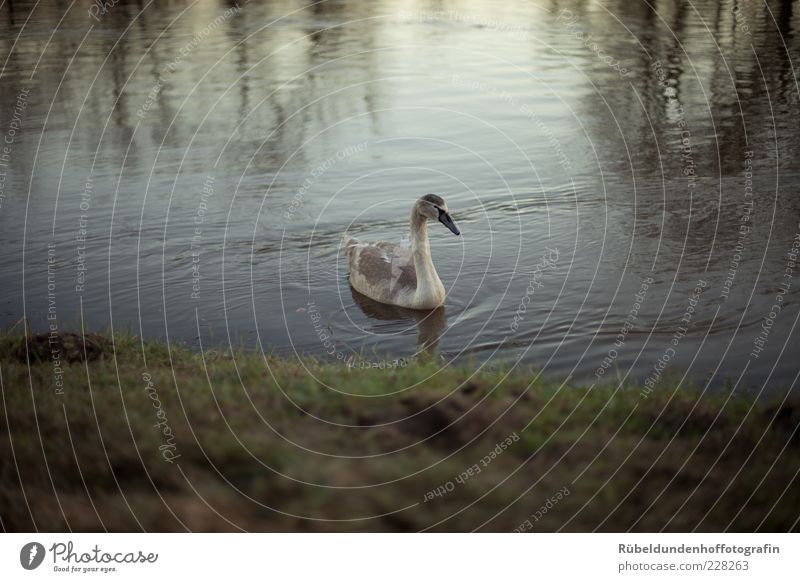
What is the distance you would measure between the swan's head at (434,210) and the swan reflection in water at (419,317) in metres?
1.07

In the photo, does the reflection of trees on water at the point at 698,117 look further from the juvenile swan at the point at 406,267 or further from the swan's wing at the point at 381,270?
the swan's wing at the point at 381,270

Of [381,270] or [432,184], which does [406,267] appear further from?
[432,184]

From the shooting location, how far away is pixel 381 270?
11.7 metres

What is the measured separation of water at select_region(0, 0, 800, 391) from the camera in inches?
403

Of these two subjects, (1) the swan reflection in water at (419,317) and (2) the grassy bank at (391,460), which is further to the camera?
(1) the swan reflection in water at (419,317)

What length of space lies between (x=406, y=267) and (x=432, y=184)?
3.76 meters

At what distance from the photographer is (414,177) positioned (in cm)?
1539

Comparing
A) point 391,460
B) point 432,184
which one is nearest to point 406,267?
point 432,184

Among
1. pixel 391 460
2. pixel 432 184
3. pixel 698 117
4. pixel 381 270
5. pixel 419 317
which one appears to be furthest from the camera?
pixel 698 117

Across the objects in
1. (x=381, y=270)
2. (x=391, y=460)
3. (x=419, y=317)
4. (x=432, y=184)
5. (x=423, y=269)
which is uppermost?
(x=391, y=460)

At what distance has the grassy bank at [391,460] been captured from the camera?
5.21 meters

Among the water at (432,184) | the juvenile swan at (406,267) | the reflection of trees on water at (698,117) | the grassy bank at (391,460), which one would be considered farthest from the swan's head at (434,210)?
the grassy bank at (391,460)

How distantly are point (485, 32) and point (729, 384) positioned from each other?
1932cm
